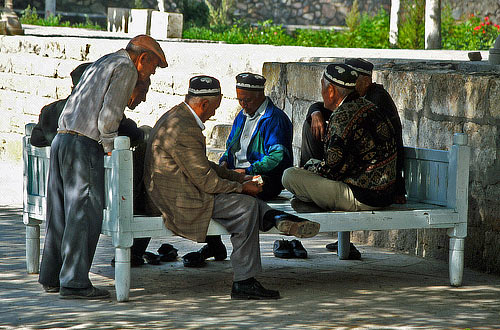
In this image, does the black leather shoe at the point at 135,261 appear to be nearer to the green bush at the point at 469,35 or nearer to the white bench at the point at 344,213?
the white bench at the point at 344,213

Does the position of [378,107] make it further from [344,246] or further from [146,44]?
[146,44]

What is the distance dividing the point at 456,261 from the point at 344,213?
802 millimetres

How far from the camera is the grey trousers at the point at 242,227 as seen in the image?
18.5ft

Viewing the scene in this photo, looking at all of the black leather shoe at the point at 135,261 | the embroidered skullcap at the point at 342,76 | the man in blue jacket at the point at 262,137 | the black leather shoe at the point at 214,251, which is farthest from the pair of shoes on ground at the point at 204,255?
the embroidered skullcap at the point at 342,76

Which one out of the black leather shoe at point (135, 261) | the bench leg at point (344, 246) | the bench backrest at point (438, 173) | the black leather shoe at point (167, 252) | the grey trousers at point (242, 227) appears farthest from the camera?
the bench leg at point (344, 246)

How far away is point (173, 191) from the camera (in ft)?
18.4

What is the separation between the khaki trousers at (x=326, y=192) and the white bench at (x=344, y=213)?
0.07 m

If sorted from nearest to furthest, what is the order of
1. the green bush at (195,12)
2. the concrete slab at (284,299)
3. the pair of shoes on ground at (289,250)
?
the concrete slab at (284,299), the pair of shoes on ground at (289,250), the green bush at (195,12)

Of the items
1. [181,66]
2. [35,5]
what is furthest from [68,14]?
[181,66]

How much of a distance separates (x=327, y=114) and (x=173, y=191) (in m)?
1.71

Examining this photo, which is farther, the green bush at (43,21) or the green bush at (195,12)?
the green bush at (195,12)

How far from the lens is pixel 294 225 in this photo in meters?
5.55

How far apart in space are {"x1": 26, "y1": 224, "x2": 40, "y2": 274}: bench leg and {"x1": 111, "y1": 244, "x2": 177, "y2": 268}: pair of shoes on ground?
528mm

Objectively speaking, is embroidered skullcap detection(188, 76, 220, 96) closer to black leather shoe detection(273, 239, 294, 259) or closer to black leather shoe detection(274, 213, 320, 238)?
black leather shoe detection(274, 213, 320, 238)
